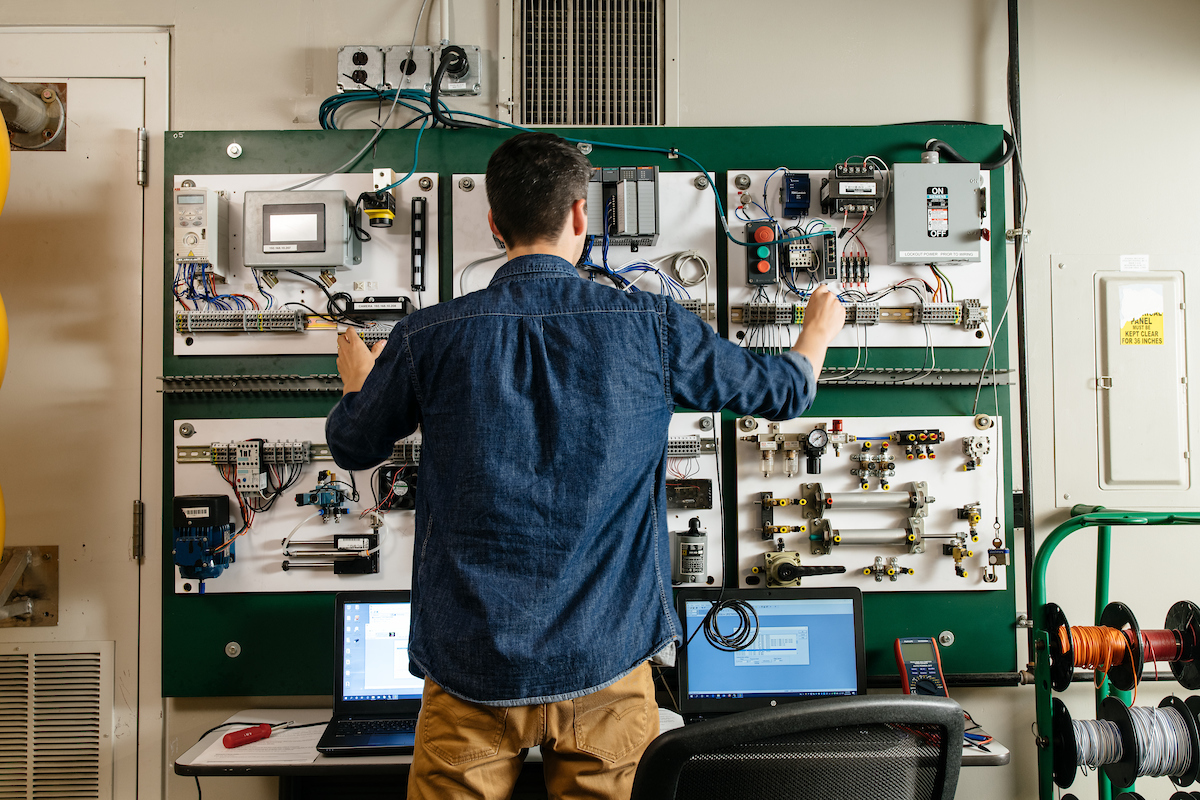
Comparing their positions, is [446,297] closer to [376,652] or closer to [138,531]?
[376,652]

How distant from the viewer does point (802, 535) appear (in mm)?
2131

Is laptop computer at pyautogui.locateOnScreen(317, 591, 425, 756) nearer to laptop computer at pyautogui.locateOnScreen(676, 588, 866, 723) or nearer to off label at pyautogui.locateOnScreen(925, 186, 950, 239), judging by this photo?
laptop computer at pyautogui.locateOnScreen(676, 588, 866, 723)

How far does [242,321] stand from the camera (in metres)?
2.08

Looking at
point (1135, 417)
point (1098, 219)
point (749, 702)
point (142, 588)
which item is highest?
point (1098, 219)

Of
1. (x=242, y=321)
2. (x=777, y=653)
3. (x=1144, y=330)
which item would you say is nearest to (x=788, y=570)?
(x=777, y=653)

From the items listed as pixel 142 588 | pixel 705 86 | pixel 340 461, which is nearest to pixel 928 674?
pixel 340 461

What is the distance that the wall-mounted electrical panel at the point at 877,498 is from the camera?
210 cm

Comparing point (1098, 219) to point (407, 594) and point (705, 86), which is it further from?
point (407, 594)

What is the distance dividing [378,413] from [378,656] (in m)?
1.09

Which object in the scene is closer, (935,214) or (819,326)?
(819,326)

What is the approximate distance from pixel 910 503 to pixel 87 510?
9.34 ft

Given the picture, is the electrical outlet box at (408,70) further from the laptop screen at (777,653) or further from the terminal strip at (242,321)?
the laptop screen at (777,653)

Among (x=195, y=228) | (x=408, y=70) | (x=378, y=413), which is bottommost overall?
(x=378, y=413)

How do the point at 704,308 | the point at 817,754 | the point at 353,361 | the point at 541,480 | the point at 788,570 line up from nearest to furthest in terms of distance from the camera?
1. the point at 817,754
2. the point at 541,480
3. the point at 353,361
4. the point at 788,570
5. the point at 704,308
